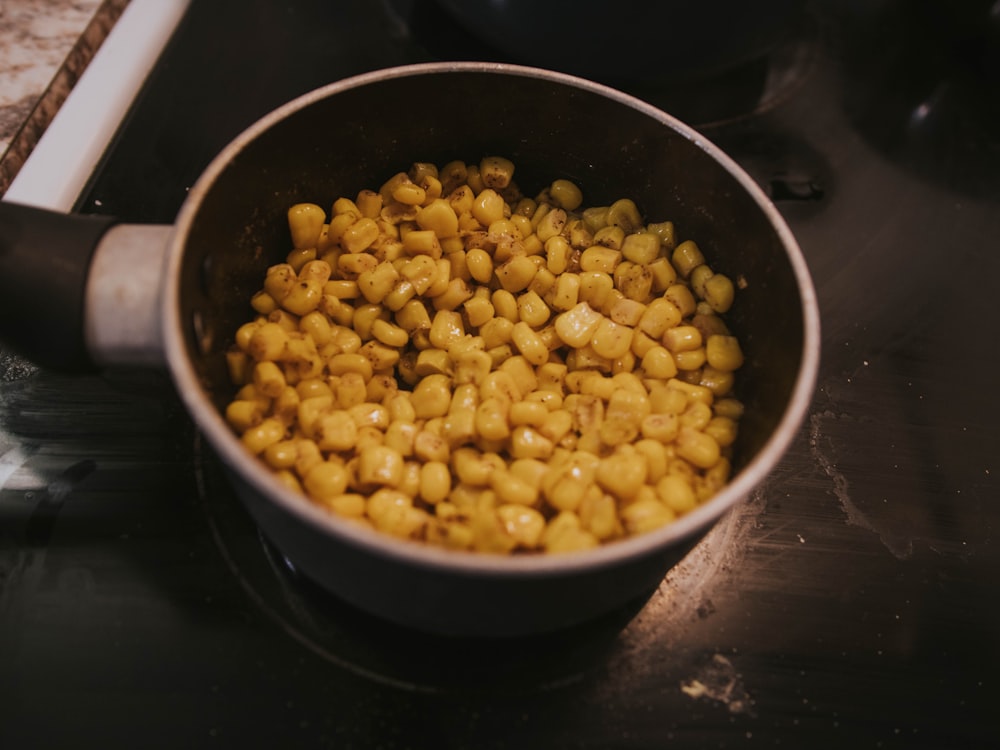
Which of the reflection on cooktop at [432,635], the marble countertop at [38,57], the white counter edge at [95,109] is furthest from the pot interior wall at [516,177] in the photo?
the marble countertop at [38,57]

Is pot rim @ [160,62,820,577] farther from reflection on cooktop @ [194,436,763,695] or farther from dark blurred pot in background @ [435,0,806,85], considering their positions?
dark blurred pot in background @ [435,0,806,85]

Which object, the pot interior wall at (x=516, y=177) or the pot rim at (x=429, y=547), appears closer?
the pot rim at (x=429, y=547)

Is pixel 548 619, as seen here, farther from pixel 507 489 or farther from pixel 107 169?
pixel 107 169

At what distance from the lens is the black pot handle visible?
2.22 ft

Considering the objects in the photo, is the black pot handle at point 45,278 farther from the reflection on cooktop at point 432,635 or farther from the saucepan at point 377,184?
the reflection on cooktop at point 432,635

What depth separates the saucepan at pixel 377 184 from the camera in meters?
0.61

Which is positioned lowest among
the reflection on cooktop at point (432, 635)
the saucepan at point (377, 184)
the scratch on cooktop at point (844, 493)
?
the reflection on cooktop at point (432, 635)

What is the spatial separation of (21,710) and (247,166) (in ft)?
2.00

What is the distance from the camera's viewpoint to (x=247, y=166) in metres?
0.82

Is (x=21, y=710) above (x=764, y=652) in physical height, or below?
below

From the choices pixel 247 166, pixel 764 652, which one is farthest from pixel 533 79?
pixel 764 652

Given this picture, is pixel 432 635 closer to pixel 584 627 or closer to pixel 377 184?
pixel 584 627

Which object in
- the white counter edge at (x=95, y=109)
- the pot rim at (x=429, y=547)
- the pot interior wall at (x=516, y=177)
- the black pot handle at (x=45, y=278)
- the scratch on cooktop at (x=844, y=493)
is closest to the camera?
the pot rim at (x=429, y=547)

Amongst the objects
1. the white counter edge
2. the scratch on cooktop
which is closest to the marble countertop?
the white counter edge
